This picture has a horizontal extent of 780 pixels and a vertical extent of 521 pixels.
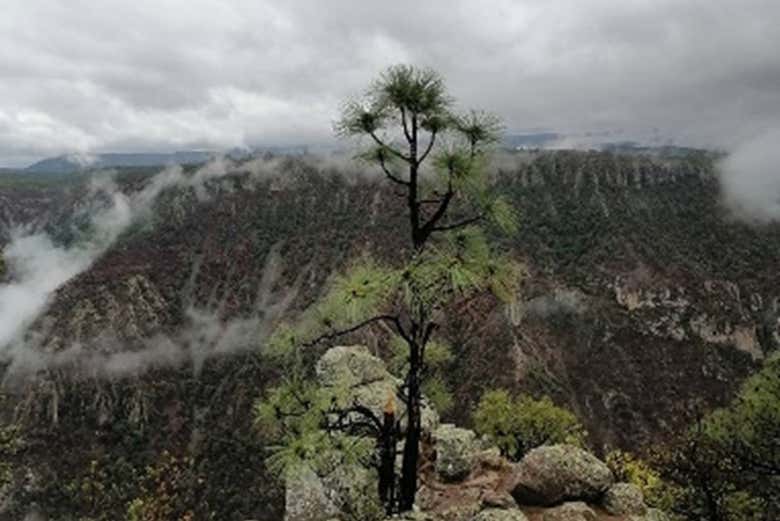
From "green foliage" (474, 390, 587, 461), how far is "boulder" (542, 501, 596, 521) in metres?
34.5

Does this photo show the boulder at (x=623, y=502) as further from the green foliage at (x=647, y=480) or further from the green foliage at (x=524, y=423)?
the green foliage at (x=524, y=423)

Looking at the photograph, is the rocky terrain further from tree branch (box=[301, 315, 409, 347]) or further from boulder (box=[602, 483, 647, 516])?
tree branch (box=[301, 315, 409, 347])

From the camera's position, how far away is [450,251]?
17438mm

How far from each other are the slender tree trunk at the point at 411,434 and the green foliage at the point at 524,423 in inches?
1566

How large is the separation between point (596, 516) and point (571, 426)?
49.7 meters

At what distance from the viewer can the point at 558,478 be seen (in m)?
23.4

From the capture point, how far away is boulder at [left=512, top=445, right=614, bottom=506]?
76.1 feet

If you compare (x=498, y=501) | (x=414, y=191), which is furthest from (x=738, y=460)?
(x=414, y=191)

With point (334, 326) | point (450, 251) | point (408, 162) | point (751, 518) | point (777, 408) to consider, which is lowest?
point (751, 518)

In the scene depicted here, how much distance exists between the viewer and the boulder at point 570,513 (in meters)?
22.0

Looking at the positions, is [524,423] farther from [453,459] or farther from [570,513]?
[570,513]

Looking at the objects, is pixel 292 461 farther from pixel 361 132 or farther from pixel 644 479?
pixel 644 479

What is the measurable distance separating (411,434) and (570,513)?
669 cm

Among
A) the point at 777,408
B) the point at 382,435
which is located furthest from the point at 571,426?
the point at 382,435
